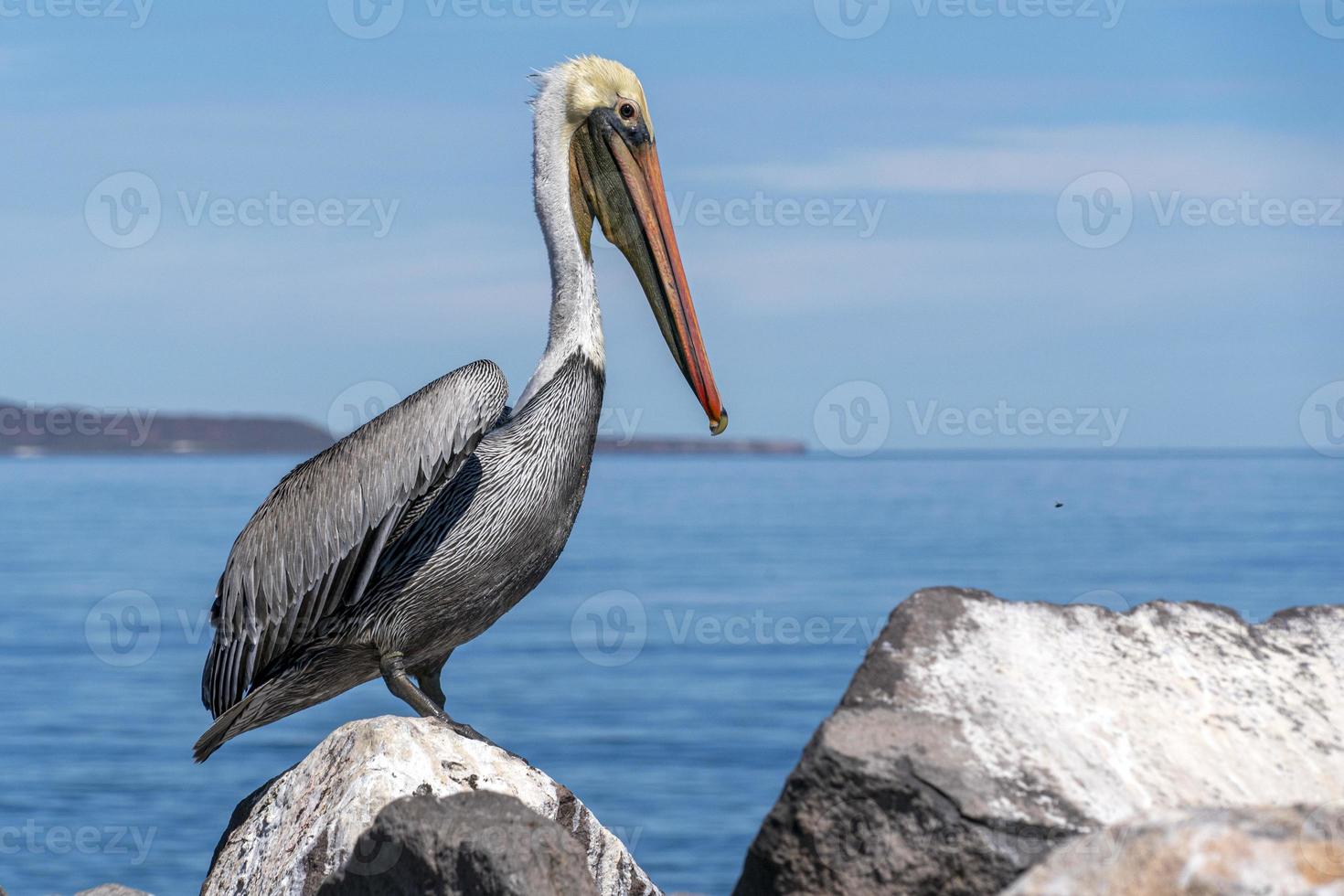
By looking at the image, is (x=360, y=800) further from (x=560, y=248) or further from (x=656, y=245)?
(x=656, y=245)

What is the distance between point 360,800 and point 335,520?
1.43m

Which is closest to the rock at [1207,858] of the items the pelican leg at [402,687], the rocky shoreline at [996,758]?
the rocky shoreline at [996,758]

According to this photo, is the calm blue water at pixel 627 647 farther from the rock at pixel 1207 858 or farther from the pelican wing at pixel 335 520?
the rock at pixel 1207 858

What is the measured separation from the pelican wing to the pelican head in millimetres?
903

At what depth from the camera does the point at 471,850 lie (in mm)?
4098

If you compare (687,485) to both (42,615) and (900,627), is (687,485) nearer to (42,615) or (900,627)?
(42,615)

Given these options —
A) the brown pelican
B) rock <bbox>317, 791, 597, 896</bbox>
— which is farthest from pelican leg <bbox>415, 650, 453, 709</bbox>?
rock <bbox>317, 791, 597, 896</bbox>

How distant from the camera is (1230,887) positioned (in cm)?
294

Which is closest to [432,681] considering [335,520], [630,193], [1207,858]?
[335,520]

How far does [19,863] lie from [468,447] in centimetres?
1137

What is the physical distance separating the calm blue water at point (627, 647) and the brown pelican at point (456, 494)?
7553mm

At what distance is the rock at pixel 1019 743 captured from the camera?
3.78 meters

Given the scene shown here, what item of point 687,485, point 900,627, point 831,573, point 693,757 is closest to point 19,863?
point 693,757

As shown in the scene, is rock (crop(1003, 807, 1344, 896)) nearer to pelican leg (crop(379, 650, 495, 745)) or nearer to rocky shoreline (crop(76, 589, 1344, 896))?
rocky shoreline (crop(76, 589, 1344, 896))
